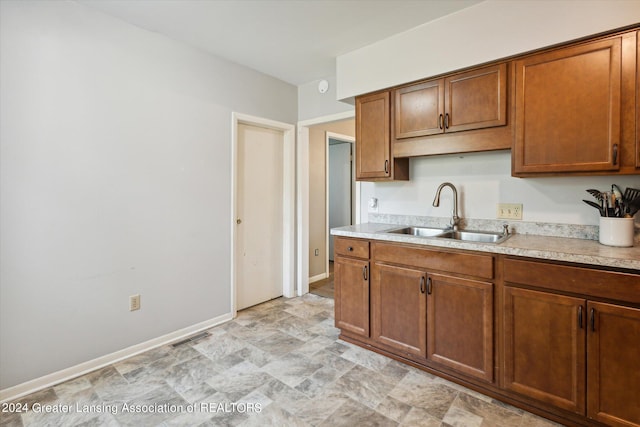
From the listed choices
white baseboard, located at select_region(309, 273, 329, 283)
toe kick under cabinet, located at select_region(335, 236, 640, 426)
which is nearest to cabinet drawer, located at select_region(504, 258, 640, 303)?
toe kick under cabinet, located at select_region(335, 236, 640, 426)

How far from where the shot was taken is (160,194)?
100 inches

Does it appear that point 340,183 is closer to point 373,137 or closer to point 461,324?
point 373,137

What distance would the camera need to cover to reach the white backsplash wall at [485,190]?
6.55ft

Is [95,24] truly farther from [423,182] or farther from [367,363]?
[367,363]

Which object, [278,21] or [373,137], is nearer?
[278,21]

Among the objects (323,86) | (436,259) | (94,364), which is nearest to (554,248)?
(436,259)

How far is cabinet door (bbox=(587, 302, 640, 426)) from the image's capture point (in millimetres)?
1420

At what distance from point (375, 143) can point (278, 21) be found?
1.19 metres

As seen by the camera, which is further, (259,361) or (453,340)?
(259,361)

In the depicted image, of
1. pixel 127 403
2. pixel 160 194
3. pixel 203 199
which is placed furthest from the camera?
pixel 203 199

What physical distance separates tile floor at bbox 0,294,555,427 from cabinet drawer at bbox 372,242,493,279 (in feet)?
2.45

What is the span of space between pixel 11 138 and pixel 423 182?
114 inches

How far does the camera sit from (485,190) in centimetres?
237

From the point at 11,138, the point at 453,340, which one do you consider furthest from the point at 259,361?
the point at 11,138
